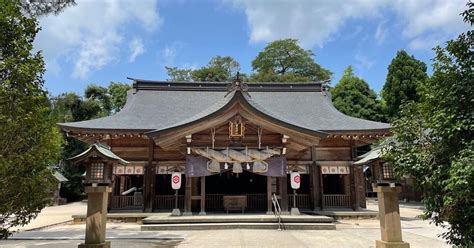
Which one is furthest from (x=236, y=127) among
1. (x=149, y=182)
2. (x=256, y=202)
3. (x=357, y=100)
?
(x=357, y=100)

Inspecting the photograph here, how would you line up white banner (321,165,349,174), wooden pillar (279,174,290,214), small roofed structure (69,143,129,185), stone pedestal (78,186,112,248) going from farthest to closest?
white banner (321,165,349,174), wooden pillar (279,174,290,214), small roofed structure (69,143,129,185), stone pedestal (78,186,112,248)

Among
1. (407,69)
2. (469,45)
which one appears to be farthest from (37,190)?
(407,69)

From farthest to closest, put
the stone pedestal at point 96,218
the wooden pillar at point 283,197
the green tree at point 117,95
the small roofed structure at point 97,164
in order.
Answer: the green tree at point 117,95, the wooden pillar at point 283,197, the small roofed structure at point 97,164, the stone pedestal at point 96,218

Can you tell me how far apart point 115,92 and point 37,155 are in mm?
43088

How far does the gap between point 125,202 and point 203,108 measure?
7.50m

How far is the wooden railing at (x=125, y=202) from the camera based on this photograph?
50.6ft

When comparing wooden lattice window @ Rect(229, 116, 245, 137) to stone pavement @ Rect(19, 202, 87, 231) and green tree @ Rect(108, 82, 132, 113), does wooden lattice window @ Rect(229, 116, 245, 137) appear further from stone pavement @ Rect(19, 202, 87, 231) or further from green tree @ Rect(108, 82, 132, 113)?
green tree @ Rect(108, 82, 132, 113)

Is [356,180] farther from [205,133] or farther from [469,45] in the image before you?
[469,45]

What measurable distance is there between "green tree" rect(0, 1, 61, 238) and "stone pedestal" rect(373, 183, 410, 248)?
22.6 feet

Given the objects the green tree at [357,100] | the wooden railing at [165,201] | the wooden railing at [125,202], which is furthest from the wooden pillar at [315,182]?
the green tree at [357,100]

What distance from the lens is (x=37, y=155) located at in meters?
5.09

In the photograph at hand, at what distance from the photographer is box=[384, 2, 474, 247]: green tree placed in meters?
4.28

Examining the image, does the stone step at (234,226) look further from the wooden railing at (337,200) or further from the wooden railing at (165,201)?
the wooden railing at (337,200)

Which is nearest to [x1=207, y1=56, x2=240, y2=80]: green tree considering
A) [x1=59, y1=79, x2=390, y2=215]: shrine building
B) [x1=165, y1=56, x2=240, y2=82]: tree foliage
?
[x1=165, y1=56, x2=240, y2=82]: tree foliage
